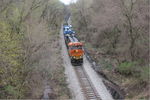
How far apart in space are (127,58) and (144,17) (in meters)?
6.23

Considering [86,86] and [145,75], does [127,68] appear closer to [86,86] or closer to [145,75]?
[86,86]

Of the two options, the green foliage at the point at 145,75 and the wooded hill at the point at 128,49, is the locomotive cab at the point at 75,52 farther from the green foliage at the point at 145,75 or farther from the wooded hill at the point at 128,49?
the green foliage at the point at 145,75

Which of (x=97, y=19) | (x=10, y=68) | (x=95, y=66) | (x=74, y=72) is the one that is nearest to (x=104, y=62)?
(x=95, y=66)

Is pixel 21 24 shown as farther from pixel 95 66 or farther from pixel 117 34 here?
pixel 117 34

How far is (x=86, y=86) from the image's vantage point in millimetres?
28422

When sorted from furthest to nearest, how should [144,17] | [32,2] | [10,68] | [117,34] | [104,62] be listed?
[117,34]
[104,62]
[32,2]
[144,17]
[10,68]

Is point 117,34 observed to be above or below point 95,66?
above

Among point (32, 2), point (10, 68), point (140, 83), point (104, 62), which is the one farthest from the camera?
point (104, 62)

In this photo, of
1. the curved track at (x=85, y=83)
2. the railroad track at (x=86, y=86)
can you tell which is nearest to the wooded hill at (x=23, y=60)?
the curved track at (x=85, y=83)

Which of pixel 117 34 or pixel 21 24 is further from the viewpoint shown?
pixel 117 34

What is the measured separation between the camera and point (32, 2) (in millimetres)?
33656

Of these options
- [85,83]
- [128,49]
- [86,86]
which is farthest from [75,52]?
[86,86]

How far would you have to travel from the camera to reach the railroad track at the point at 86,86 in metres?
25.4

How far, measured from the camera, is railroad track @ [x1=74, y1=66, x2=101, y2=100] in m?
25.4
